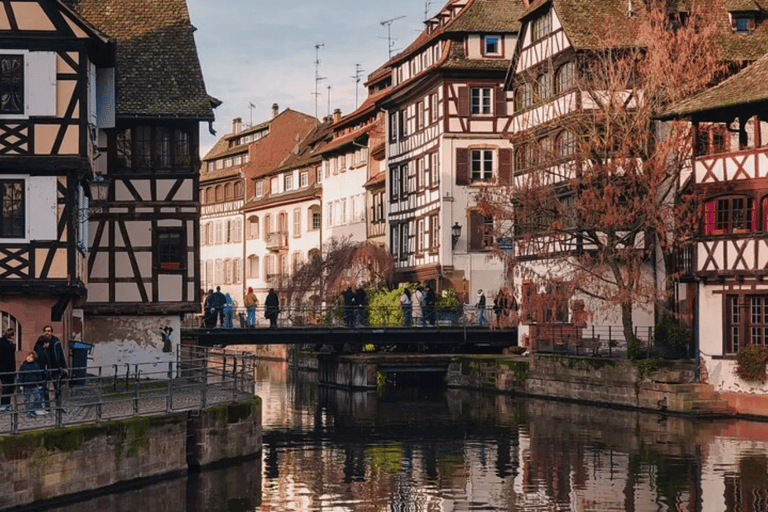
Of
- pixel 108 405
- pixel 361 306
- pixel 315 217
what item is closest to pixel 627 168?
pixel 361 306

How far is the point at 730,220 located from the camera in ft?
147

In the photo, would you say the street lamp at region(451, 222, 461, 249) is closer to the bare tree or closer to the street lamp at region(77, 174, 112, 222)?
the bare tree

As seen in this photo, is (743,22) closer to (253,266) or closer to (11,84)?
(11,84)

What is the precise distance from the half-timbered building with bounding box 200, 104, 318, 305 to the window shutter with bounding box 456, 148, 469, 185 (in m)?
33.0

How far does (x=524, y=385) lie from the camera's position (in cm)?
5456

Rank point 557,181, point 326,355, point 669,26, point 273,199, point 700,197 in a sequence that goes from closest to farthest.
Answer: point 700,197 < point 669,26 < point 557,181 < point 326,355 < point 273,199

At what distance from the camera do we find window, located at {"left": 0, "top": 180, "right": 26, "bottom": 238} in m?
36.6

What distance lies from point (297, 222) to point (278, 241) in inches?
94.3

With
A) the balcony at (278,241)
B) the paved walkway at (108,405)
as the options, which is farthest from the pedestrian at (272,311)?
the balcony at (278,241)

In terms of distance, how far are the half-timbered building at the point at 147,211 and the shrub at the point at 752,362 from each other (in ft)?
49.2

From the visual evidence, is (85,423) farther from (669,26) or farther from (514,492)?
(669,26)

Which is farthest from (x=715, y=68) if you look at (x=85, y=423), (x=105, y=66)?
(x=85, y=423)

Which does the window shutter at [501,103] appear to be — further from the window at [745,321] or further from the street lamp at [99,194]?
the street lamp at [99,194]

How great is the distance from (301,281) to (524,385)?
26.1 metres
